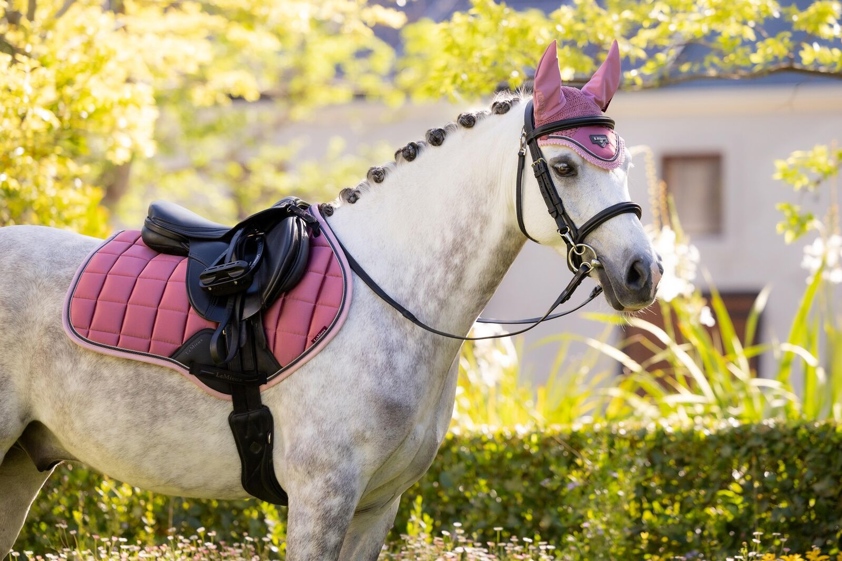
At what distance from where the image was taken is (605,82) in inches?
124

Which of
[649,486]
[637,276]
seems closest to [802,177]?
[649,486]

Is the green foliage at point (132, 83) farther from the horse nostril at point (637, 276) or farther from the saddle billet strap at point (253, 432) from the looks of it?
the horse nostril at point (637, 276)

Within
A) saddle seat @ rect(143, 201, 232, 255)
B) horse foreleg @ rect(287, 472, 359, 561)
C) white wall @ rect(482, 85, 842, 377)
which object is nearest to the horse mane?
saddle seat @ rect(143, 201, 232, 255)

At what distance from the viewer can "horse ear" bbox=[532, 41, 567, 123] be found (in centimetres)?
293

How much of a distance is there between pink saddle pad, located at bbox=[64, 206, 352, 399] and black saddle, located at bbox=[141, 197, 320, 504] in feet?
0.13

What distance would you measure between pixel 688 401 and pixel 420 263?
4213 mm

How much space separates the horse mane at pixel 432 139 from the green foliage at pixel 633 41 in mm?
1950

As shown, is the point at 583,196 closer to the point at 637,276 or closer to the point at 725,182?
the point at 637,276

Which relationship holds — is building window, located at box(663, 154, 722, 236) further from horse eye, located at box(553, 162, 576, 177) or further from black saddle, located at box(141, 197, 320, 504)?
black saddle, located at box(141, 197, 320, 504)

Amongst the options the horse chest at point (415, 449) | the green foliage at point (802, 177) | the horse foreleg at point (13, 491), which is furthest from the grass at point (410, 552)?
the green foliage at point (802, 177)

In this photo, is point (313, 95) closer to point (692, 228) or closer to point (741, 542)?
point (692, 228)

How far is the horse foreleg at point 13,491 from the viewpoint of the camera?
3.56 meters

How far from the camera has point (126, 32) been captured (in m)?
8.29

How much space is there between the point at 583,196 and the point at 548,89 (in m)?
0.35
